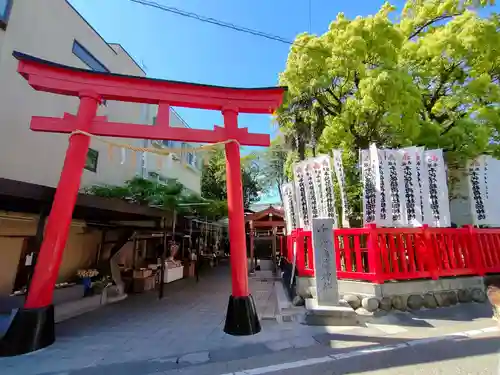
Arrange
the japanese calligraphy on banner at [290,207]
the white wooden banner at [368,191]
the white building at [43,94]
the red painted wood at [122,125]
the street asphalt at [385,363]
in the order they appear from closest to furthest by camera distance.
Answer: the street asphalt at [385,363] → the red painted wood at [122,125] → the white building at [43,94] → the white wooden banner at [368,191] → the japanese calligraphy on banner at [290,207]

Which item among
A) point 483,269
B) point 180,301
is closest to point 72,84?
point 180,301

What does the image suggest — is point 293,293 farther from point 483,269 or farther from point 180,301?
point 483,269

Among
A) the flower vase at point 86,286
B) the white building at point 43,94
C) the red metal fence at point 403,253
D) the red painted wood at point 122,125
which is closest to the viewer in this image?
the red painted wood at point 122,125

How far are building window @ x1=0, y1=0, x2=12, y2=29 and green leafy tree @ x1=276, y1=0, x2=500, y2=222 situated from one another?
899cm

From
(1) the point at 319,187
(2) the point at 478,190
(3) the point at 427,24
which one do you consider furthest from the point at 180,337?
(3) the point at 427,24

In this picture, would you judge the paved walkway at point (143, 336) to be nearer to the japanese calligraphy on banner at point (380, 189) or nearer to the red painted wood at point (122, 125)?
the red painted wood at point (122, 125)

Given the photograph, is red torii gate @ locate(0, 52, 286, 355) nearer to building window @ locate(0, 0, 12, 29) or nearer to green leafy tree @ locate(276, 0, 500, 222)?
building window @ locate(0, 0, 12, 29)

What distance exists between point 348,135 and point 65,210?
10270 mm

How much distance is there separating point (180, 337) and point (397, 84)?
945cm

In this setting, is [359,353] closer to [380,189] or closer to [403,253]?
[403,253]

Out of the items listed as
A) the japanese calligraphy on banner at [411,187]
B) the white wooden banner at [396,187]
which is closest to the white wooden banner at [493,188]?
the japanese calligraphy on banner at [411,187]

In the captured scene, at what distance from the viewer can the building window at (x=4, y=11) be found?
7.54 meters

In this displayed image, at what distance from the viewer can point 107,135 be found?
6.39 meters

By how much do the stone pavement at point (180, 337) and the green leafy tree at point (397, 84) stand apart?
19.6 ft
